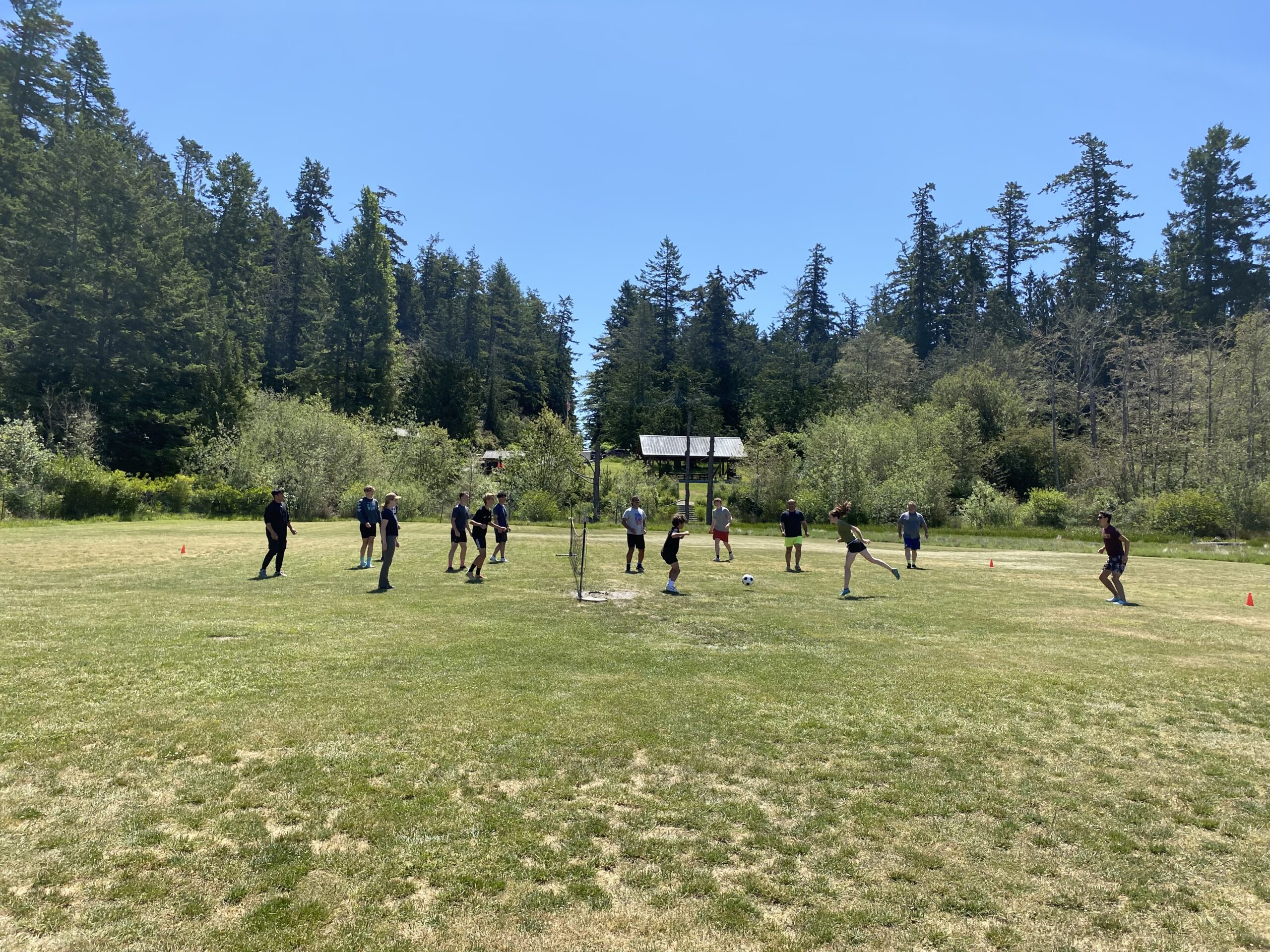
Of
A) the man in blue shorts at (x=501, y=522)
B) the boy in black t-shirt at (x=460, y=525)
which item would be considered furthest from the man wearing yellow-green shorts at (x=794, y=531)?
the boy in black t-shirt at (x=460, y=525)

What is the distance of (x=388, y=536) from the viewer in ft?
51.7

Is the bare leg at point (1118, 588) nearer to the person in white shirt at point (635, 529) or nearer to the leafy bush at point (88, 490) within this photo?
the person in white shirt at point (635, 529)

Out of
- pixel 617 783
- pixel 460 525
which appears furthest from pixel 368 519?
pixel 617 783

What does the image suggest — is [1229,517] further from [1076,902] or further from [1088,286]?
[1088,286]

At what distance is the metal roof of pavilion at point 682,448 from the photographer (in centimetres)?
6938

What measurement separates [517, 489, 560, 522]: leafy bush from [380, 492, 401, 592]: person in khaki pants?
29.9m

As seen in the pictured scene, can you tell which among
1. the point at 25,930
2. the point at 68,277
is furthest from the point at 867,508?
the point at 68,277

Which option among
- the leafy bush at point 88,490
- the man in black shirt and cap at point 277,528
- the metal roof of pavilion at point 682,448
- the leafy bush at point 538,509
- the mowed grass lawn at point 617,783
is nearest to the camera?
the mowed grass lawn at point 617,783

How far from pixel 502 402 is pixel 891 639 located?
270ft

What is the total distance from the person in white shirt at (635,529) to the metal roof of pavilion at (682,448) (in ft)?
159

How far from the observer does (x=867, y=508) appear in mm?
46812

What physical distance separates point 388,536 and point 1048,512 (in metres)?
43.3

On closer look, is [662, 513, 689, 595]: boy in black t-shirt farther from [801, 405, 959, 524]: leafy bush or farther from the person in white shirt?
[801, 405, 959, 524]: leafy bush

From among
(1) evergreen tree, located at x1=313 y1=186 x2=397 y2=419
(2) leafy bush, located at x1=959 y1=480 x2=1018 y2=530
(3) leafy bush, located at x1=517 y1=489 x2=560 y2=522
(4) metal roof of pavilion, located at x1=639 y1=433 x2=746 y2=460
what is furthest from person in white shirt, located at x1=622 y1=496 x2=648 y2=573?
(1) evergreen tree, located at x1=313 y1=186 x2=397 y2=419
